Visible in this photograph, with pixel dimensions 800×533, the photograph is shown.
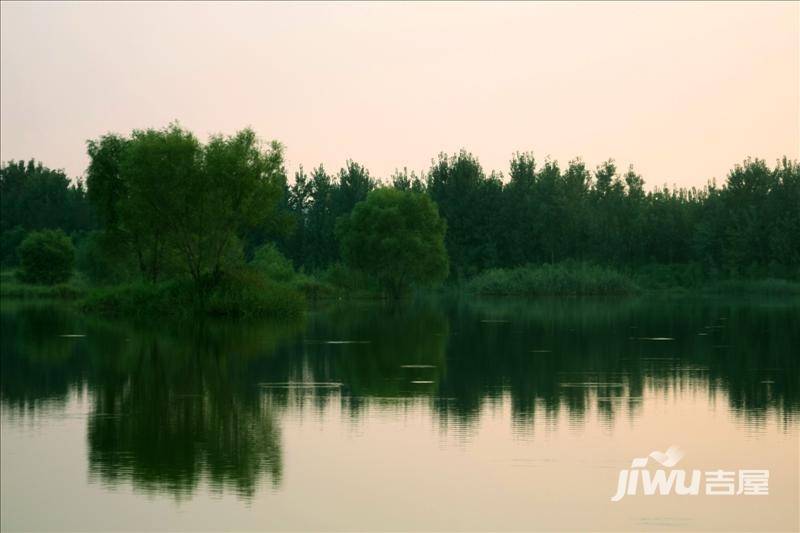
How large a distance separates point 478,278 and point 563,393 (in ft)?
245

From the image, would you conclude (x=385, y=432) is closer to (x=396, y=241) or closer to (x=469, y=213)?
(x=396, y=241)

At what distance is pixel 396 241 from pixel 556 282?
51.6 feet

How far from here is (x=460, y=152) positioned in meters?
115

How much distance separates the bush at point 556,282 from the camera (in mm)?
90688

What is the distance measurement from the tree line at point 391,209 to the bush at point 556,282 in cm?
555

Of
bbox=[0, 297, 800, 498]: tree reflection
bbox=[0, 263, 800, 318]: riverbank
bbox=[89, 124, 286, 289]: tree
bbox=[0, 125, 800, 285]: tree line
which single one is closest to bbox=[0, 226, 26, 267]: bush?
bbox=[0, 125, 800, 285]: tree line

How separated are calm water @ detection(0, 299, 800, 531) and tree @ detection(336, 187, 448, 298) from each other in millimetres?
48604

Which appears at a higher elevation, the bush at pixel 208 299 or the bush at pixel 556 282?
the bush at pixel 556 282

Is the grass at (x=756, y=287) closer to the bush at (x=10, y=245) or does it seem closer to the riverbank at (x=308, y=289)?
the riverbank at (x=308, y=289)

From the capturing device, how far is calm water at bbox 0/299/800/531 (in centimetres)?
1203

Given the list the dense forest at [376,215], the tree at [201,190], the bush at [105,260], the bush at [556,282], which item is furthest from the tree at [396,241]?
the tree at [201,190]

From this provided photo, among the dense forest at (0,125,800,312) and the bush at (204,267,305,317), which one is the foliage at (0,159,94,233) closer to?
the dense forest at (0,125,800,312)

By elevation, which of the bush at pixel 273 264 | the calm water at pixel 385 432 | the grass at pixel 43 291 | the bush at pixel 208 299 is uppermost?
the bush at pixel 273 264

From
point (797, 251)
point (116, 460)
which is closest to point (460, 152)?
point (797, 251)
